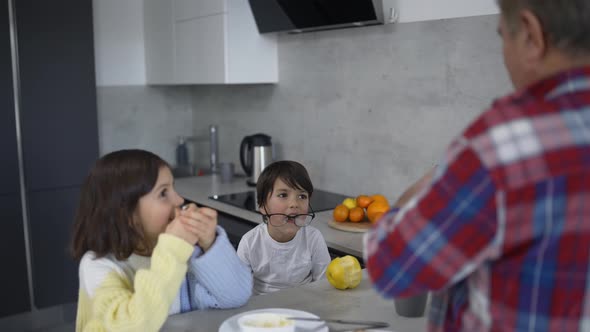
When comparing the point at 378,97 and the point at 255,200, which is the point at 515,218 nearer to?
the point at 378,97

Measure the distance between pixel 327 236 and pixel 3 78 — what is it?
1901 millimetres

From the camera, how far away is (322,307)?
142 cm

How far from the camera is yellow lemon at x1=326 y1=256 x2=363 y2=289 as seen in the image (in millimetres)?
1503

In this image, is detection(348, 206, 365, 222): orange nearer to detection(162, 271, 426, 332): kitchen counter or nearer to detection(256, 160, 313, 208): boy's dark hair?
detection(256, 160, 313, 208): boy's dark hair

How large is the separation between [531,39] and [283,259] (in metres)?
1.41

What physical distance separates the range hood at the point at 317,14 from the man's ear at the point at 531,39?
1884mm

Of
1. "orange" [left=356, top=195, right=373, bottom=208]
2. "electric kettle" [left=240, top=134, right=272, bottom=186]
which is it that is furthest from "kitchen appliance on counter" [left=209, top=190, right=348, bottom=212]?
"orange" [left=356, top=195, right=373, bottom=208]

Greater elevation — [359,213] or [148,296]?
[148,296]

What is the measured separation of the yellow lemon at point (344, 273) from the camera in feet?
4.93

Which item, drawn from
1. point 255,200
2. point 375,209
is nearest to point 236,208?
point 255,200

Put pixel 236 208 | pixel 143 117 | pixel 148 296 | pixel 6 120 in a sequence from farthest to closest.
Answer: pixel 143 117 → pixel 6 120 → pixel 236 208 → pixel 148 296

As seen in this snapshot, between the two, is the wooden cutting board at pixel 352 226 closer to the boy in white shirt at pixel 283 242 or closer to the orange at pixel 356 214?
the orange at pixel 356 214

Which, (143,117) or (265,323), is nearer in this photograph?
(265,323)

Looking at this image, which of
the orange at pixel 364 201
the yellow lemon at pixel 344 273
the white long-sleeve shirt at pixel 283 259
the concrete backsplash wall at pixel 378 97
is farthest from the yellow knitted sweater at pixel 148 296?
the concrete backsplash wall at pixel 378 97
